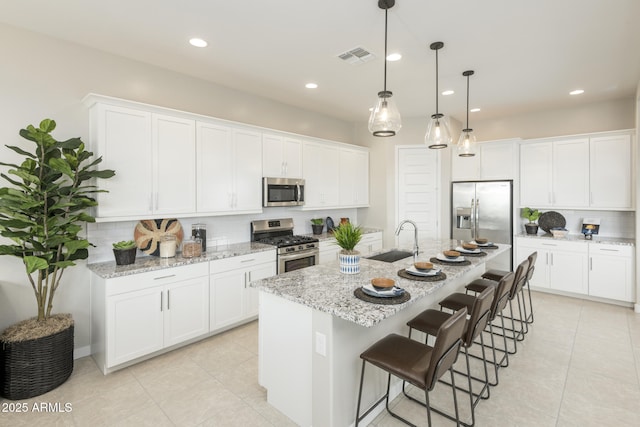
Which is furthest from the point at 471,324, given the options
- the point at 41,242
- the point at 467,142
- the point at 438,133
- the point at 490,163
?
the point at 490,163

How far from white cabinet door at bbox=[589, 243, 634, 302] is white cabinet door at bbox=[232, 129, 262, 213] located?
16.2 feet

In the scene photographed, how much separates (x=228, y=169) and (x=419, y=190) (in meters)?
3.53

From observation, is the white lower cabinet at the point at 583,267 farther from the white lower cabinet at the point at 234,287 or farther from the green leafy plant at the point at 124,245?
the green leafy plant at the point at 124,245

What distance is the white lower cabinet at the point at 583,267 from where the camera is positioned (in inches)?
174

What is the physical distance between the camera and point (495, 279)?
3.67 m

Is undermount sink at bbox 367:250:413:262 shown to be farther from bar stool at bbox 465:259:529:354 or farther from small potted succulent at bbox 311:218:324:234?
small potted succulent at bbox 311:218:324:234

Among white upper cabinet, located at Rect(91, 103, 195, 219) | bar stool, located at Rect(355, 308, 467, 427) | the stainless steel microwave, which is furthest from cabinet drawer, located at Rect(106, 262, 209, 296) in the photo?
bar stool, located at Rect(355, 308, 467, 427)

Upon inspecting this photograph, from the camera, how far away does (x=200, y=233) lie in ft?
12.4

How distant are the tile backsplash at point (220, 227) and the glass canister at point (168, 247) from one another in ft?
1.17

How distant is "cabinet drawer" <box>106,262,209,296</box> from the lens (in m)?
2.77

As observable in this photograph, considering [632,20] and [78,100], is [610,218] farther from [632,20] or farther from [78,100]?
[78,100]

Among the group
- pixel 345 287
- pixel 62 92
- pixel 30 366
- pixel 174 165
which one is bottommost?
pixel 30 366

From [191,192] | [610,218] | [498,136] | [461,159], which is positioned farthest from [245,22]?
[610,218]

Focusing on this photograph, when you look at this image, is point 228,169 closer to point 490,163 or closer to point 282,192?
point 282,192
